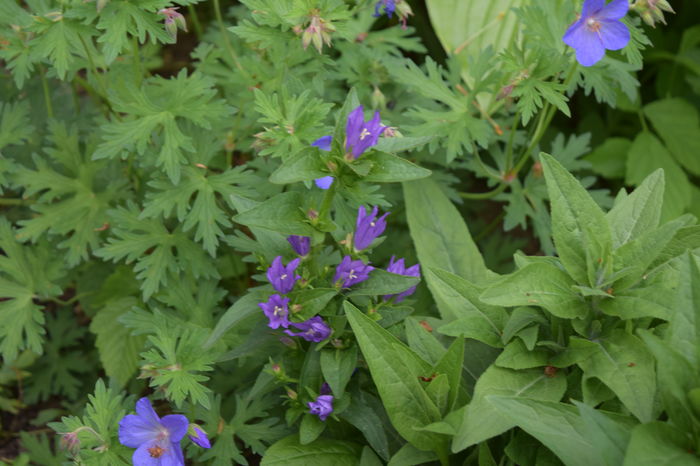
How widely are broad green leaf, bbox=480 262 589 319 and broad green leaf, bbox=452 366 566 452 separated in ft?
0.58

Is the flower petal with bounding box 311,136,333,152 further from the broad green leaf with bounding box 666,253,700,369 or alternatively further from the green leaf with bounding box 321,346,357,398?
the broad green leaf with bounding box 666,253,700,369

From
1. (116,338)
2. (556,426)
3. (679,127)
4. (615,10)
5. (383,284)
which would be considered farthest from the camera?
(679,127)

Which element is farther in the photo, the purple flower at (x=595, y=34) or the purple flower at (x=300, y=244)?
the purple flower at (x=595, y=34)

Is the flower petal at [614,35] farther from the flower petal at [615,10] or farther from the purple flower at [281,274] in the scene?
the purple flower at [281,274]

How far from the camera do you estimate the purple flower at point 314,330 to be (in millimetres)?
1685

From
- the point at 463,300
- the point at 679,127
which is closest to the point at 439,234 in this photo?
the point at 463,300

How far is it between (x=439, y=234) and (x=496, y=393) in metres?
0.59

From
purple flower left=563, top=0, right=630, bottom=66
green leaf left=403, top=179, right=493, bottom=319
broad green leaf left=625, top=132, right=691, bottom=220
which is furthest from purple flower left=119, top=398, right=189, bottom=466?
broad green leaf left=625, top=132, right=691, bottom=220

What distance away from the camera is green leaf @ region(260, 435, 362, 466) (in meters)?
1.77

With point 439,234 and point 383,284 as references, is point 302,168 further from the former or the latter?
point 439,234

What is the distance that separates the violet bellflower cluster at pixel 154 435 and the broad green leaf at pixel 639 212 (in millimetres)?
1045

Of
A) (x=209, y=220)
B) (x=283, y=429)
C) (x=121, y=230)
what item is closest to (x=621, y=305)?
(x=283, y=429)

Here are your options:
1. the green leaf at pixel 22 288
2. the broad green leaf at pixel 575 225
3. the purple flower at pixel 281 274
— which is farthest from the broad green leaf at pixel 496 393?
the green leaf at pixel 22 288

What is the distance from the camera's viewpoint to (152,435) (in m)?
1.67
